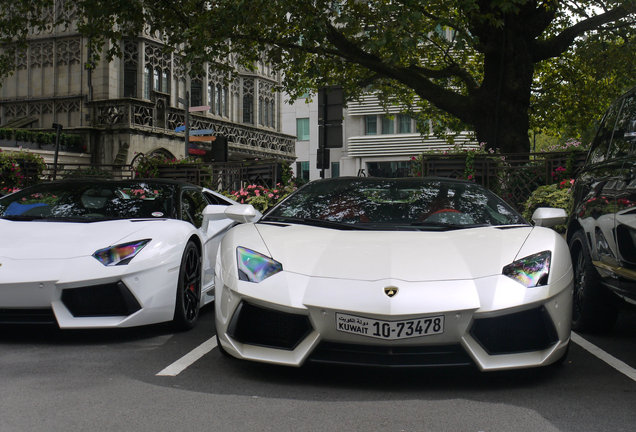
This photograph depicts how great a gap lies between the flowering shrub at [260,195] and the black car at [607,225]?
7.93 metres

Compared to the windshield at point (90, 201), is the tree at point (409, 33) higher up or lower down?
higher up

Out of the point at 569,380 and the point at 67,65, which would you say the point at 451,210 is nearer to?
the point at 569,380

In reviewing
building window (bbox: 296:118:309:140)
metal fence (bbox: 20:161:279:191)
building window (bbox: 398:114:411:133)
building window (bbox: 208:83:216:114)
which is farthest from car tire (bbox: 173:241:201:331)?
building window (bbox: 296:118:309:140)

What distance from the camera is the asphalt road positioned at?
123 inches

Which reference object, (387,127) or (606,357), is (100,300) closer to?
(606,357)

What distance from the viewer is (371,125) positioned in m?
47.9

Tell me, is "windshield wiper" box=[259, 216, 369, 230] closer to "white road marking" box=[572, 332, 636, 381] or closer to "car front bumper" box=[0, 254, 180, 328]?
"car front bumper" box=[0, 254, 180, 328]

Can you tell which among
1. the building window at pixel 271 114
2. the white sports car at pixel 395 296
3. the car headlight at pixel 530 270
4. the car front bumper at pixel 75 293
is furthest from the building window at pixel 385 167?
the car headlight at pixel 530 270

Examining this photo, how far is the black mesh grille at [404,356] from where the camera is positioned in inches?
140

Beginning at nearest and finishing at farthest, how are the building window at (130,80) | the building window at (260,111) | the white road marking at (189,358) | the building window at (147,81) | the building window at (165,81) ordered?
1. the white road marking at (189,358)
2. the building window at (130,80)
3. the building window at (147,81)
4. the building window at (165,81)
5. the building window at (260,111)

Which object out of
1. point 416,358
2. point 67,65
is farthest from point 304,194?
point 67,65

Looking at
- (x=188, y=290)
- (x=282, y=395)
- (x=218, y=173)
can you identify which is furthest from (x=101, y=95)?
(x=282, y=395)

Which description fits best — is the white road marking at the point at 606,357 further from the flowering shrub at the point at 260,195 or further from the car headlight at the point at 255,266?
the flowering shrub at the point at 260,195

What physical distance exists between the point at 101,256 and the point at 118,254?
0.11m
